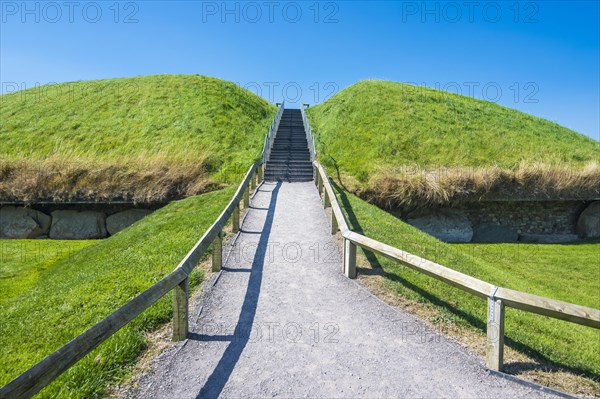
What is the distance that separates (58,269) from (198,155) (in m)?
9.96

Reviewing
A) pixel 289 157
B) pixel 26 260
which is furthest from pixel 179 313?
pixel 289 157

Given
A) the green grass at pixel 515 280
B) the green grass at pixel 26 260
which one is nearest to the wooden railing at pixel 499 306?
the green grass at pixel 515 280

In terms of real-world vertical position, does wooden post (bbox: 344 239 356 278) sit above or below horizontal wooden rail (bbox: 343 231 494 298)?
below

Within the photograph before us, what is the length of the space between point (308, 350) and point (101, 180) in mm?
15621

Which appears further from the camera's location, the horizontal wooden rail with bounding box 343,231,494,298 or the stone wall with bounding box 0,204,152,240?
the stone wall with bounding box 0,204,152,240

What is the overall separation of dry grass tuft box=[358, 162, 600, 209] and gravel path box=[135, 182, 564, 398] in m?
9.70

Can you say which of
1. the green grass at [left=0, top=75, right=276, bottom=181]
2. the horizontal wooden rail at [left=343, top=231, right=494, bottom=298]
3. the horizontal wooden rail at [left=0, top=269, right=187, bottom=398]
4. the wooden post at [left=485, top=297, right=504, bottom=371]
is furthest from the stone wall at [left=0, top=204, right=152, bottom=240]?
the wooden post at [left=485, top=297, right=504, bottom=371]

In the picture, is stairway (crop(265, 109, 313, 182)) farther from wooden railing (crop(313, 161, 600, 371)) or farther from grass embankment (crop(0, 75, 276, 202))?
wooden railing (crop(313, 161, 600, 371))

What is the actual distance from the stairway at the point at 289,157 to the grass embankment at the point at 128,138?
1.19m

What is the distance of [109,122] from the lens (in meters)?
24.1

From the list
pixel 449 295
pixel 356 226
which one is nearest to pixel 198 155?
pixel 356 226

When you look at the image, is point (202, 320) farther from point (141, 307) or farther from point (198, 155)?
point (198, 155)

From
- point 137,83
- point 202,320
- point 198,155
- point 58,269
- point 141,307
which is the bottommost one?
point 58,269

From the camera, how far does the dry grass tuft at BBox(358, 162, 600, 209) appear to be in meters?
16.0
